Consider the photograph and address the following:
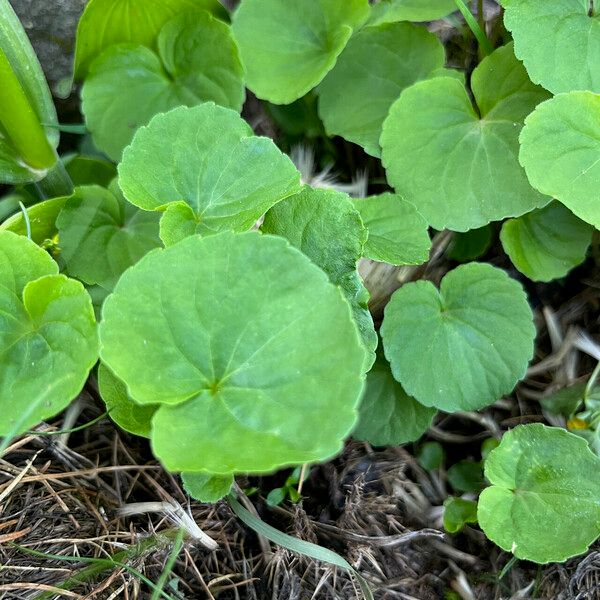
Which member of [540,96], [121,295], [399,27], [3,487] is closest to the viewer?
[121,295]

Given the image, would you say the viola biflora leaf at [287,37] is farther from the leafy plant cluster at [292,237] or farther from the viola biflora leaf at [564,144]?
the viola biflora leaf at [564,144]

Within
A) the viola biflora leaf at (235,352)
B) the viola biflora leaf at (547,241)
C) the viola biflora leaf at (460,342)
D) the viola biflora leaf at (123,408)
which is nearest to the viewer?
the viola biflora leaf at (235,352)

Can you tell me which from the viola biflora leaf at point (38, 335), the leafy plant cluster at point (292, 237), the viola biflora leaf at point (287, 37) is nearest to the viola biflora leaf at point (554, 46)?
the leafy plant cluster at point (292, 237)

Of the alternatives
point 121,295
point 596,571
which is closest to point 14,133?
point 121,295

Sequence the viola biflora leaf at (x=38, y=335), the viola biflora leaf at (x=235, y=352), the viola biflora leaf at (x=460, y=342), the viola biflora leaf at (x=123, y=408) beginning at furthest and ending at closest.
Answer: the viola biflora leaf at (x=460, y=342)
the viola biflora leaf at (x=123, y=408)
the viola biflora leaf at (x=38, y=335)
the viola biflora leaf at (x=235, y=352)

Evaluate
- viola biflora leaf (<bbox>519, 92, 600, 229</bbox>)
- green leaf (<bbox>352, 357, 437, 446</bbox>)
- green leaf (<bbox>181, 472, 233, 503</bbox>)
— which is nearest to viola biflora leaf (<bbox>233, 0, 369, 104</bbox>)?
viola biflora leaf (<bbox>519, 92, 600, 229</bbox>)

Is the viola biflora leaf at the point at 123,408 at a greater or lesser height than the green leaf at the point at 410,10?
lesser

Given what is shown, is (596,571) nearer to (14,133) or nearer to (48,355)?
(48,355)
